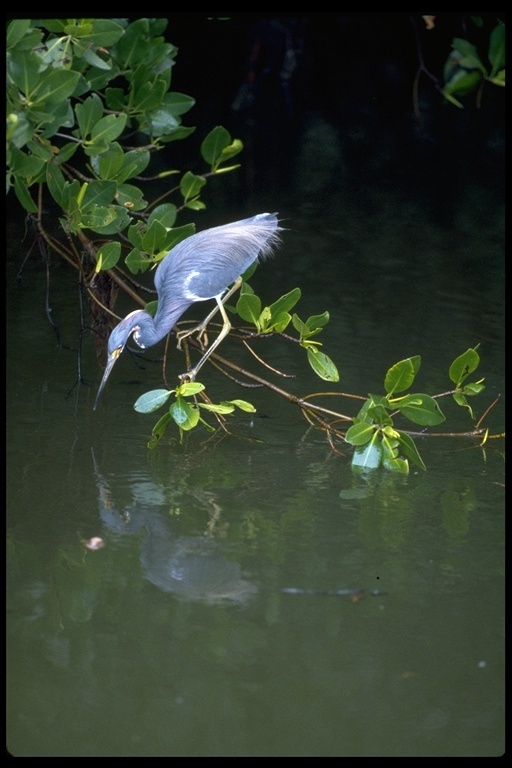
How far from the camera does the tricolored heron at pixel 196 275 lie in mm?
3762

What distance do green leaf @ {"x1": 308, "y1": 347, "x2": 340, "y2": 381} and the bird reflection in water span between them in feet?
2.39

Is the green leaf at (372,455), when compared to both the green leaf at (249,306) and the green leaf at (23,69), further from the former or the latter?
the green leaf at (23,69)

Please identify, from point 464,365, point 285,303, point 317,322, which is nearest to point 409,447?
point 464,365

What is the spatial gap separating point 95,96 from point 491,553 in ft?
6.43

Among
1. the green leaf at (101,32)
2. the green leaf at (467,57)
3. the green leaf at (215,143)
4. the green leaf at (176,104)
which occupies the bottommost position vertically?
the green leaf at (215,143)

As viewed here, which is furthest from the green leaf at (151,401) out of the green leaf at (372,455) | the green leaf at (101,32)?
the green leaf at (101,32)

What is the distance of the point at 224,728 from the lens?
2270 millimetres

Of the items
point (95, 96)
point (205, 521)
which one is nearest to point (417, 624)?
point (205, 521)

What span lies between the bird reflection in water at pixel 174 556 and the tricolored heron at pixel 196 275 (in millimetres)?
618

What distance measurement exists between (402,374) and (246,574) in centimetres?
92

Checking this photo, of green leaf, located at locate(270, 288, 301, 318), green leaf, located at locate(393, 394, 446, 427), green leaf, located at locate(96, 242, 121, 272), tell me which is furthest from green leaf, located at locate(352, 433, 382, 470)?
green leaf, located at locate(96, 242, 121, 272)

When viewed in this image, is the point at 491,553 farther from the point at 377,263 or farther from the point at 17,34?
the point at 377,263

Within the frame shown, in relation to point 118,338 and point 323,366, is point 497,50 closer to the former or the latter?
point 323,366

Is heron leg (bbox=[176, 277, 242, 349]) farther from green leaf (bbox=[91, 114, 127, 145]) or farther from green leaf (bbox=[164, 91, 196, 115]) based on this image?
green leaf (bbox=[91, 114, 127, 145])
